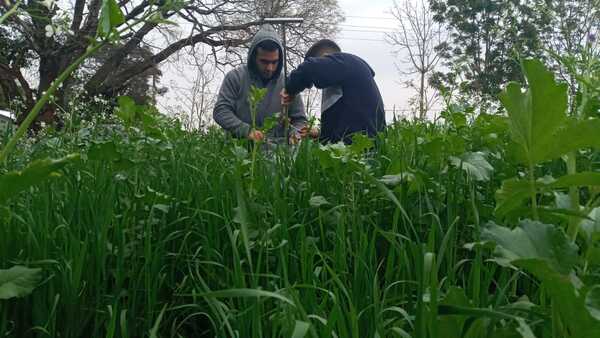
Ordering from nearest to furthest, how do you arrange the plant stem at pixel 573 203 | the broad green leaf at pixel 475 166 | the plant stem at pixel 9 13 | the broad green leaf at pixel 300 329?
the plant stem at pixel 573 203 → the broad green leaf at pixel 300 329 → the plant stem at pixel 9 13 → the broad green leaf at pixel 475 166

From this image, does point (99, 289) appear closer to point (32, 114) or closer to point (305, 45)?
point (32, 114)

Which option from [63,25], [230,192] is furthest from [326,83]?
[63,25]

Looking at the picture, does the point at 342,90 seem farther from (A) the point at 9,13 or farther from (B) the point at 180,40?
(B) the point at 180,40

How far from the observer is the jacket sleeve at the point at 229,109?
432cm

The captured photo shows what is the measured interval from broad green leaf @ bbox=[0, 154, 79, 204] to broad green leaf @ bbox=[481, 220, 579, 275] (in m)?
0.52

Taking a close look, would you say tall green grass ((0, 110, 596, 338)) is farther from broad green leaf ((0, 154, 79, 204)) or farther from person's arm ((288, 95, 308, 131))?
person's arm ((288, 95, 308, 131))

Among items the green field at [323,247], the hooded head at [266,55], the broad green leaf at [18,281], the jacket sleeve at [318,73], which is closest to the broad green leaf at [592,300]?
the green field at [323,247]

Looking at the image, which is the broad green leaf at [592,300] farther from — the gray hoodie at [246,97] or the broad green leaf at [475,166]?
the gray hoodie at [246,97]

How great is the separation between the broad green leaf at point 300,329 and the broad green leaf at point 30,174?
1.18ft

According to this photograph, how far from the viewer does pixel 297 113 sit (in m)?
4.64

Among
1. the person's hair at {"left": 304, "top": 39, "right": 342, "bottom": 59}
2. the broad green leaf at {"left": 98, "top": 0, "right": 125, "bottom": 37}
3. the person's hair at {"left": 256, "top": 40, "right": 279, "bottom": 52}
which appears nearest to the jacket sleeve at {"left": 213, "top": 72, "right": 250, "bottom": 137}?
the person's hair at {"left": 256, "top": 40, "right": 279, "bottom": 52}

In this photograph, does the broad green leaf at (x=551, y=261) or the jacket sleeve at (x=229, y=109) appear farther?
the jacket sleeve at (x=229, y=109)

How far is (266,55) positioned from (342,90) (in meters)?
0.80

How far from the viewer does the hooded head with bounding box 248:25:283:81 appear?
464 centimetres
